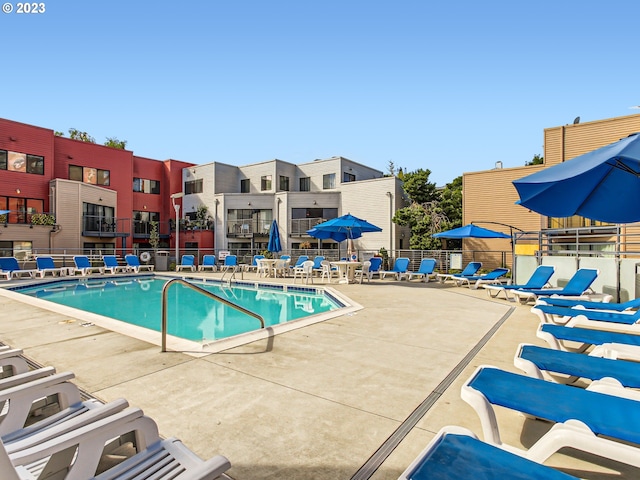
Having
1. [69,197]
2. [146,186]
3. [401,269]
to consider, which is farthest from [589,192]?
[146,186]

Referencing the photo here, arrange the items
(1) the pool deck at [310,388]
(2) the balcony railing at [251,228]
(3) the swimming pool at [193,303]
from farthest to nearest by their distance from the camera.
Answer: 1. (2) the balcony railing at [251,228]
2. (3) the swimming pool at [193,303]
3. (1) the pool deck at [310,388]

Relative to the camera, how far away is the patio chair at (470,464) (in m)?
1.43

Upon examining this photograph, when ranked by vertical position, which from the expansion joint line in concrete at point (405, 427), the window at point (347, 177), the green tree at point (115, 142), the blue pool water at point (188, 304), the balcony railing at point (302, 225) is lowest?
the blue pool water at point (188, 304)

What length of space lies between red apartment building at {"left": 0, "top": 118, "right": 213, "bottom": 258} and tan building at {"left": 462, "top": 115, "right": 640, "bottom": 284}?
19997 millimetres

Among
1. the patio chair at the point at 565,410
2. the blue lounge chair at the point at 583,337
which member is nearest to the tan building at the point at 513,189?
the blue lounge chair at the point at 583,337

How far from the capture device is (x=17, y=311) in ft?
22.1

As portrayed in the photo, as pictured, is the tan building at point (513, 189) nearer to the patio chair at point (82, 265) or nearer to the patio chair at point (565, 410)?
the patio chair at point (565, 410)

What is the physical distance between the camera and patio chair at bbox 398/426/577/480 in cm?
143

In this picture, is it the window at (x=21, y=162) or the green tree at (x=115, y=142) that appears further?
the green tree at (x=115, y=142)

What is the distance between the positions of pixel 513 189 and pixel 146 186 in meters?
28.5

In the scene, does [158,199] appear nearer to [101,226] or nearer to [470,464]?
[101,226]

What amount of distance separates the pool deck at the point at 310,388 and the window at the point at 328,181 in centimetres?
2374

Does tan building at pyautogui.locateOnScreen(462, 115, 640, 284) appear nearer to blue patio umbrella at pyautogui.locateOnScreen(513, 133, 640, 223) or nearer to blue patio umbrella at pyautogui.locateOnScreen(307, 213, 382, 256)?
blue patio umbrella at pyautogui.locateOnScreen(307, 213, 382, 256)

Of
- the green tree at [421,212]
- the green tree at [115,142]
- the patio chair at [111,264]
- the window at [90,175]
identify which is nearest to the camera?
the patio chair at [111,264]
